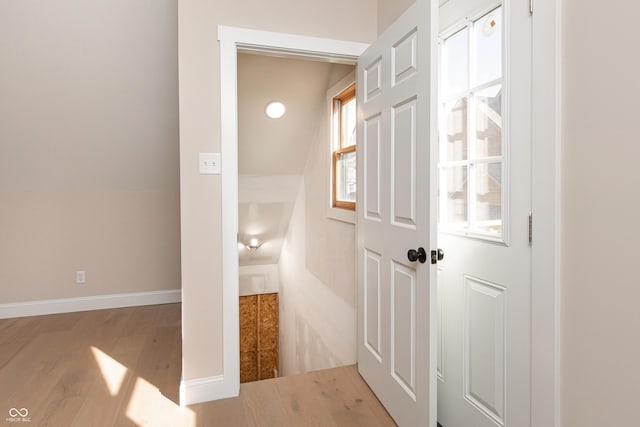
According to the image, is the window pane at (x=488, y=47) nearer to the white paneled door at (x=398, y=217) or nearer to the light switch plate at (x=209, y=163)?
the white paneled door at (x=398, y=217)

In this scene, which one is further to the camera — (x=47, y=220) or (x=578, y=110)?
(x=47, y=220)

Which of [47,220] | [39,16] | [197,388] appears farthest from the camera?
[47,220]

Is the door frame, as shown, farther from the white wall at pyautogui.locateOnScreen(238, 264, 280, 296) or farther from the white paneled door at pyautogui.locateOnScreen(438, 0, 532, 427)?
the white wall at pyautogui.locateOnScreen(238, 264, 280, 296)

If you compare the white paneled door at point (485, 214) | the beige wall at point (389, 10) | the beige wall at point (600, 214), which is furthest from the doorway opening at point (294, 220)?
the beige wall at point (600, 214)

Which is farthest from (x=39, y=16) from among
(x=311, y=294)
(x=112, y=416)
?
(x=311, y=294)

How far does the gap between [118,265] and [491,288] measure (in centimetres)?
356

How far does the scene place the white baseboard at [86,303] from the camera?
11.6 feet

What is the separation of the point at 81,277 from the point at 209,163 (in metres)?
2.51

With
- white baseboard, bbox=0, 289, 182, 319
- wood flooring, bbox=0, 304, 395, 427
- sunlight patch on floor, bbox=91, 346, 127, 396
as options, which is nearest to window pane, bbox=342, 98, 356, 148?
wood flooring, bbox=0, 304, 395, 427

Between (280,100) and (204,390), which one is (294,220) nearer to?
(280,100)

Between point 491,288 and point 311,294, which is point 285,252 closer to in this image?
point 311,294

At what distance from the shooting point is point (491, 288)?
1.53m

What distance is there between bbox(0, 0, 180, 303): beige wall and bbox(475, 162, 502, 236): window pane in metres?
2.28

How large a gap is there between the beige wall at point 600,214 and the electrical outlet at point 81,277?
397 cm
